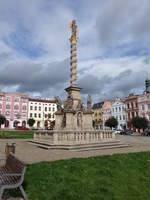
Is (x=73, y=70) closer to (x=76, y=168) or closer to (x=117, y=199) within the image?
(x=76, y=168)

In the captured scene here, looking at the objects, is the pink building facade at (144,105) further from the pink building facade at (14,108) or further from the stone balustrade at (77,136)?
the pink building facade at (14,108)

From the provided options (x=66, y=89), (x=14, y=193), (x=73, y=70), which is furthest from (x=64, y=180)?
(x=73, y=70)

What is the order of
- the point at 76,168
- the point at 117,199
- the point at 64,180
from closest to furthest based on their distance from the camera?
the point at 117,199
the point at 64,180
the point at 76,168

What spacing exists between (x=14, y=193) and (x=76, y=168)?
2.48 meters

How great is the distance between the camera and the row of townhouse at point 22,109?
237ft

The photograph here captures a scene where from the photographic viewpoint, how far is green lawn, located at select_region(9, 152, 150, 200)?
4367 millimetres

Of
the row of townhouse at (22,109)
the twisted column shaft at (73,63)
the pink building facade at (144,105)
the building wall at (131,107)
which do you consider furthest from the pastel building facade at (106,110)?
the twisted column shaft at (73,63)

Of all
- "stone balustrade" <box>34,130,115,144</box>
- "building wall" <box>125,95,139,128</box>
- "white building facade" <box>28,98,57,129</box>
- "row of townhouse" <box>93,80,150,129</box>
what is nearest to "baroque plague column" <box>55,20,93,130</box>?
"stone balustrade" <box>34,130,115,144</box>

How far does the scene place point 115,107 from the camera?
6956 cm

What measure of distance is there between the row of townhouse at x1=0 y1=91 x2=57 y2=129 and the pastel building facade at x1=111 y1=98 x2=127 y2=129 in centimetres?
2470

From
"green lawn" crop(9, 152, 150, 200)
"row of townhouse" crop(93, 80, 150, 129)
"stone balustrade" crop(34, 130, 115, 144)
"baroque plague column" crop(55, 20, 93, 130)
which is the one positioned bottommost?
"green lawn" crop(9, 152, 150, 200)

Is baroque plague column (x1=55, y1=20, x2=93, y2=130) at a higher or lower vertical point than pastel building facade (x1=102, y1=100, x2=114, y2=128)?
lower

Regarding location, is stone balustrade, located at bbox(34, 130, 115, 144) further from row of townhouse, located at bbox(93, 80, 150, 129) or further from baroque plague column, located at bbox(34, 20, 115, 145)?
row of townhouse, located at bbox(93, 80, 150, 129)

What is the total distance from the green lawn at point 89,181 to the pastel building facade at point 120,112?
59850 mm
